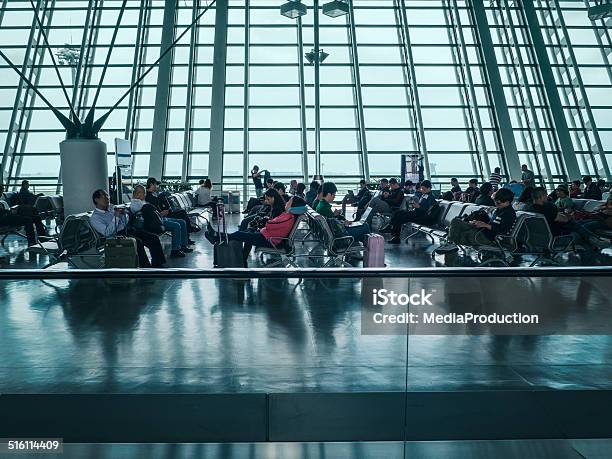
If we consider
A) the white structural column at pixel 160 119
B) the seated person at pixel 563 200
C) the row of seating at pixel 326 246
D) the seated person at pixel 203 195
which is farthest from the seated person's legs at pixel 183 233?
the white structural column at pixel 160 119

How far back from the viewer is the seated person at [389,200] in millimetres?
13297

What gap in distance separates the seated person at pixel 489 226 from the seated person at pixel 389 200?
4353 mm

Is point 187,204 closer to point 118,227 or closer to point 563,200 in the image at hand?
point 118,227

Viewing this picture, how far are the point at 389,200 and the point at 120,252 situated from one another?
7485 millimetres

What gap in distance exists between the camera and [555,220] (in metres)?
8.41

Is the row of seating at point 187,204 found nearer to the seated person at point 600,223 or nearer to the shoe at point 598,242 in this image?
the seated person at point 600,223

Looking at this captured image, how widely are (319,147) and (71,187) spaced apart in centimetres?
1105

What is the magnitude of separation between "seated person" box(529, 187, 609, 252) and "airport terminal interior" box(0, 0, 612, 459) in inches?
1.6

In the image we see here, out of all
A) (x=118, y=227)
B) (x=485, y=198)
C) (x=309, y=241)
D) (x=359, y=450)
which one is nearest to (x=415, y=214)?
(x=485, y=198)

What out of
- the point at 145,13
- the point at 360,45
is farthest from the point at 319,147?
the point at 145,13

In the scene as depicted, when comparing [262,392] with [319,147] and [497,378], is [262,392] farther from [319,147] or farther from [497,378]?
[319,147]

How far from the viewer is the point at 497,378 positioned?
421 cm

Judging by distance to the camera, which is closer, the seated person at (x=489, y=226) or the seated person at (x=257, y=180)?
the seated person at (x=489, y=226)

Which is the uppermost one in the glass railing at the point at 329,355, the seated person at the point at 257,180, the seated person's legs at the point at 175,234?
the seated person at the point at 257,180
